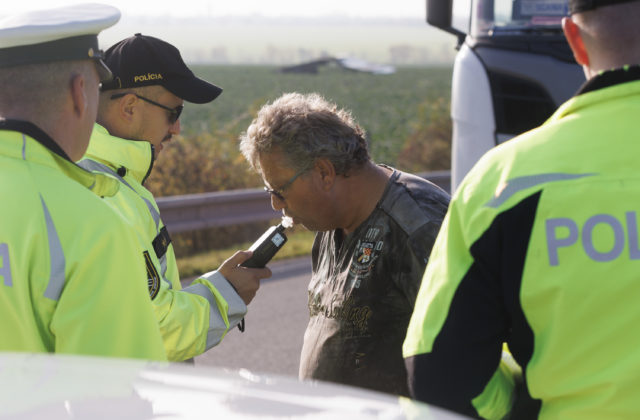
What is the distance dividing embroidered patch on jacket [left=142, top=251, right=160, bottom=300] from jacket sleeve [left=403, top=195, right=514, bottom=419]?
1.06 m

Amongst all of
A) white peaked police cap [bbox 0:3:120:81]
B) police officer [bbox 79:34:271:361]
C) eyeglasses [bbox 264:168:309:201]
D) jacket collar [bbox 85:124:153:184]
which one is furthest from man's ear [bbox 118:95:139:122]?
white peaked police cap [bbox 0:3:120:81]

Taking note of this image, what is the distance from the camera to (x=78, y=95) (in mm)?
2086

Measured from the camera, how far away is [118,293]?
191 cm

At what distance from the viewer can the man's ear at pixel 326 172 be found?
305 cm

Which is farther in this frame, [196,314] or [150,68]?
[150,68]

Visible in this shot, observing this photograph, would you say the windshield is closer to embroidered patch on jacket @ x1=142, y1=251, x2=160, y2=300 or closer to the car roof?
embroidered patch on jacket @ x1=142, y1=251, x2=160, y2=300

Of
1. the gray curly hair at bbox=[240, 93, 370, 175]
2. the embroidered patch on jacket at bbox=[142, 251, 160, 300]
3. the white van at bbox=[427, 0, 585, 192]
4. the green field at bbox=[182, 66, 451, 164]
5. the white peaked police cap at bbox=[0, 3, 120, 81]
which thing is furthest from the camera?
the green field at bbox=[182, 66, 451, 164]

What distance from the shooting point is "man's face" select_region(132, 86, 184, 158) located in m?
3.09

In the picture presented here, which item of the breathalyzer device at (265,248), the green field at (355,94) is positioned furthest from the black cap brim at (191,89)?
the green field at (355,94)

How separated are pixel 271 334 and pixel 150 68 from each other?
3.87m

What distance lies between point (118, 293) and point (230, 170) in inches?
354

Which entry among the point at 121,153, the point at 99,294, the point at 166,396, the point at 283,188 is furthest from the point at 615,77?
the point at 121,153

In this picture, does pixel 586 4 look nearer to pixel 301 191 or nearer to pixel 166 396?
pixel 166 396

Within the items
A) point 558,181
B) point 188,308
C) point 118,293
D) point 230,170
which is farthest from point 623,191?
point 230,170
